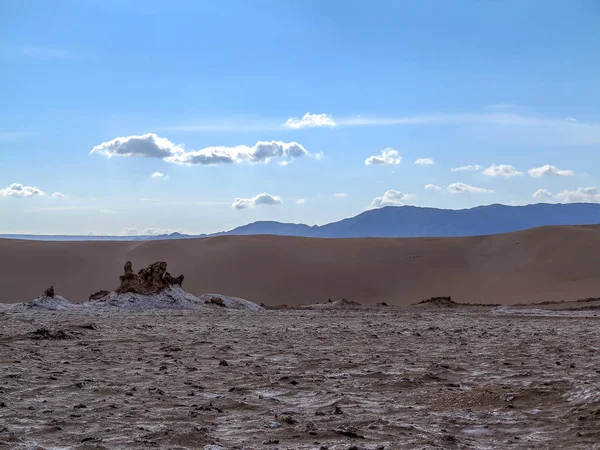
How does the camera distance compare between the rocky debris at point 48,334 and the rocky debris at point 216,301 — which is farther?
the rocky debris at point 216,301

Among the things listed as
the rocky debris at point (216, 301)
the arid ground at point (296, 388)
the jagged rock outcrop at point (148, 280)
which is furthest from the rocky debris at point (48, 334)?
the rocky debris at point (216, 301)

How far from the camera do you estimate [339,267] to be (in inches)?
1315

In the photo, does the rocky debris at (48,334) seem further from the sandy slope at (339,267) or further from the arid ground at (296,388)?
the sandy slope at (339,267)

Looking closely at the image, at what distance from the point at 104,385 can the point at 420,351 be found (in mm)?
4567

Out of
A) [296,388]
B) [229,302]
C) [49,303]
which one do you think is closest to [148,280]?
[229,302]

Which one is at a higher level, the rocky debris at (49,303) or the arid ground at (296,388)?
the arid ground at (296,388)

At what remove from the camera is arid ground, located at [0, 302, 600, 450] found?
5180mm

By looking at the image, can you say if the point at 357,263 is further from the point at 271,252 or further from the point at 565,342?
the point at 565,342

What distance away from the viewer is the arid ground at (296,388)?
17.0 feet

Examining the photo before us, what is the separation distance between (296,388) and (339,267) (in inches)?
1043

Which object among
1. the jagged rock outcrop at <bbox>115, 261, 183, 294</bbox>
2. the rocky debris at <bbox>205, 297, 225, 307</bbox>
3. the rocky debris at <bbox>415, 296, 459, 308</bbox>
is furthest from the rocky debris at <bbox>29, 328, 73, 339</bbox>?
the rocky debris at <bbox>415, 296, 459, 308</bbox>

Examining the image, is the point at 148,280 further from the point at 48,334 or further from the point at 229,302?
the point at 48,334

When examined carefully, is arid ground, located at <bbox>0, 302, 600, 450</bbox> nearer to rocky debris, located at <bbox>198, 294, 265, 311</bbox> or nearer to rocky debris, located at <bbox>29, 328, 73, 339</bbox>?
rocky debris, located at <bbox>29, 328, 73, 339</bbox>

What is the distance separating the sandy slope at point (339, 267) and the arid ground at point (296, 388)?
16.5 m
